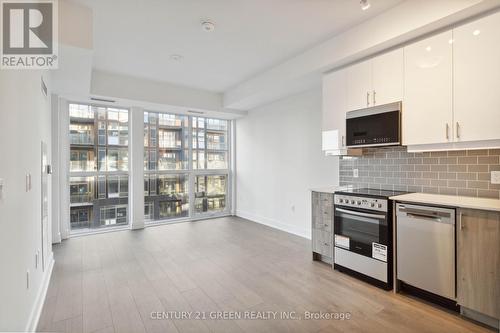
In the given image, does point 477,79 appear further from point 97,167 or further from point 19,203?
point 97,167

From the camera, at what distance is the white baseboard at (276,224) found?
456 centimetres

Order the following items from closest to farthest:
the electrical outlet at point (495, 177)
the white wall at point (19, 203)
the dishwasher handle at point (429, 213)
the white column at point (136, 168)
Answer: the white wall at point (19, 203)
the dishwasher handle at point (429, 213)
the electrical outlet at point (495, 177)
the white column at point (136, 168)

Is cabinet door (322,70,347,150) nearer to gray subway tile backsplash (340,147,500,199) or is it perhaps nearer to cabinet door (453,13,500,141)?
gray subway tile backsplash (340,147,500,199)

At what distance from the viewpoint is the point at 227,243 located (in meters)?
4.21

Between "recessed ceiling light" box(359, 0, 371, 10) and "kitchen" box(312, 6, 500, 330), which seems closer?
"kitchen" box(312, 6, 500, 330)

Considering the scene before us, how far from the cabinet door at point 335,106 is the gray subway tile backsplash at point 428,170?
1.56ft

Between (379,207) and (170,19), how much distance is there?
302 centimetres

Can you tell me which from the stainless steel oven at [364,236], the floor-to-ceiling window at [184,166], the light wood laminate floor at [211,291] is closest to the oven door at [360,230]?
the stainless steel oven at [364,236]

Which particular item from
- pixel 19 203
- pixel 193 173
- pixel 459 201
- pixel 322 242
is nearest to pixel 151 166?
pixel 193 173

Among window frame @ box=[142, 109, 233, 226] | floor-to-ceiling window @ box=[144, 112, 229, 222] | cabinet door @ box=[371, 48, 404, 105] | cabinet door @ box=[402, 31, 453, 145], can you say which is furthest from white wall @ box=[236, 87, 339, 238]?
cabinet door @ box=[402, 31, 453, 145]

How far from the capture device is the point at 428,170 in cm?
283

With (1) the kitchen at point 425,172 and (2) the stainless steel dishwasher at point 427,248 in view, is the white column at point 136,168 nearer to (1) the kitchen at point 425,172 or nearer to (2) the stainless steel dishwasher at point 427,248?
(1) the kitchen at point 425,172

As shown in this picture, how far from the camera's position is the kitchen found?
6.96ft

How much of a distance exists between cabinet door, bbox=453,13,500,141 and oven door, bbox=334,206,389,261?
1098 mm
